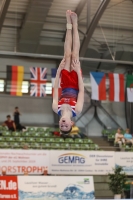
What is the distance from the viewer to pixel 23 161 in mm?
16641

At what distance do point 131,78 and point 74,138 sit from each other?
422cm

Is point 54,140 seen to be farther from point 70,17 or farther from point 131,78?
point 70,17

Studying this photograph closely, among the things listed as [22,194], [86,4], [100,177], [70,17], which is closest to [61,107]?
[70,17]

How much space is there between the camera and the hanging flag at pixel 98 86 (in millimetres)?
19312

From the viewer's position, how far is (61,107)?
8797 millimetres

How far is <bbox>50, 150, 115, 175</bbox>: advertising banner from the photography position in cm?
1700

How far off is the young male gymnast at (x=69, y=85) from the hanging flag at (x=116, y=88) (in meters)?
10.2

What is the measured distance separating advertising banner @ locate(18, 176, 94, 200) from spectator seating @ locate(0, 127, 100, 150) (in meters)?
2.23

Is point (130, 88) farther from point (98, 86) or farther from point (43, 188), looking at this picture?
point (43, 188)

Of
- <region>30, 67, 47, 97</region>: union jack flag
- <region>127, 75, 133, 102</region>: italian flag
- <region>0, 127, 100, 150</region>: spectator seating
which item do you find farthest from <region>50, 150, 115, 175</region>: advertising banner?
<region>127, 75, 133, 102</region>: italian flag

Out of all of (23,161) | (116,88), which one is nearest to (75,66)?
(23,161)

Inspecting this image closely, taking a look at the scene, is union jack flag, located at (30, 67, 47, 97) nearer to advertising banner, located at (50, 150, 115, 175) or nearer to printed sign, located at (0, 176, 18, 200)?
advertising banner, located at (50, 150, 115, 175)

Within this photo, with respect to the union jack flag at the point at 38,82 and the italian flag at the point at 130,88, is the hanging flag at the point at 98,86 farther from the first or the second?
the union jack flag at the point at 38,82

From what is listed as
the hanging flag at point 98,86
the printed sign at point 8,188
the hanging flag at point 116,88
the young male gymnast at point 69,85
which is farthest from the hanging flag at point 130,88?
the young male gymnast at point 69,85
